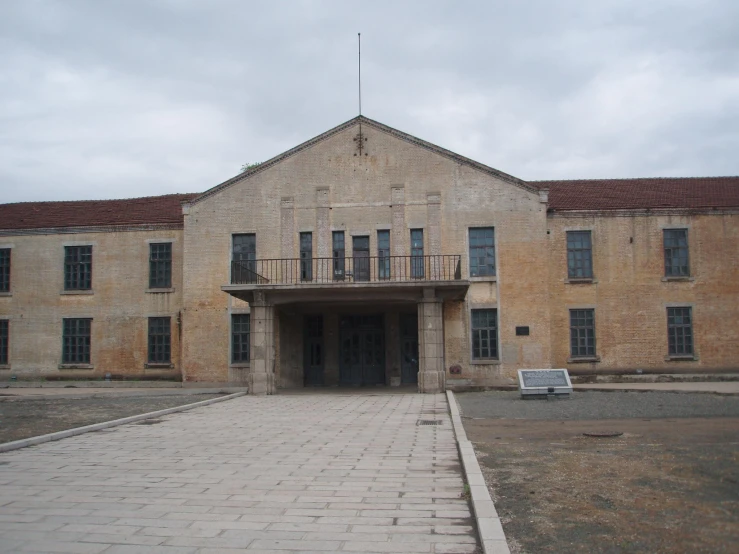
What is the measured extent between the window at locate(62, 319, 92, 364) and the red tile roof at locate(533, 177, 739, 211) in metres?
19.0


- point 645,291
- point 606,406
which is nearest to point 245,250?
point 606,406

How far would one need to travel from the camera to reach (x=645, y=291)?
24.8 meters

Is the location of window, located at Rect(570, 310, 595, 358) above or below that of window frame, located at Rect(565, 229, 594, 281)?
below

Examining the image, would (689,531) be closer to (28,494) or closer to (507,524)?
(507,524)

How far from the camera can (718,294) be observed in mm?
24797

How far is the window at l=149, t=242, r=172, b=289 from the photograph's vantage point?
1053 inches

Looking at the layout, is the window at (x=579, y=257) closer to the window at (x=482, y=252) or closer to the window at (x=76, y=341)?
the window at (x=482, y=252)

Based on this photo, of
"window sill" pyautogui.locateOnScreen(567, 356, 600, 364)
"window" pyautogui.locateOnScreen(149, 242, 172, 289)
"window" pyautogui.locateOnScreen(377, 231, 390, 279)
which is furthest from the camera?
"window" pyautogui.locateOnScreen(149, 242, 172, 289)

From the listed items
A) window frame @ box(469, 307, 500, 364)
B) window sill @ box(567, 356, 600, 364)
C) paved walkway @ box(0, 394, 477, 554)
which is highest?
window frame @ box(469, 307, 500, 364)

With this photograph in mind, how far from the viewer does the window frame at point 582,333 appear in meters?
24.7

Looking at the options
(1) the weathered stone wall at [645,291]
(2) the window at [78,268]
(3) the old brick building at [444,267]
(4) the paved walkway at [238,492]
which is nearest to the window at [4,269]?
(2) the window at [78,268]

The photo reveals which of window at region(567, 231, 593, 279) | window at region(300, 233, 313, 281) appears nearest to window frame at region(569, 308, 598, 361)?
window at region(567, 231, 593, 279)

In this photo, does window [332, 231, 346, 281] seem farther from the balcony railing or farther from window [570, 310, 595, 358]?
window [570, 310, 595, 358]

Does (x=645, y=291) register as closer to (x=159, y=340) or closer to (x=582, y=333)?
(x=582, y=333)
